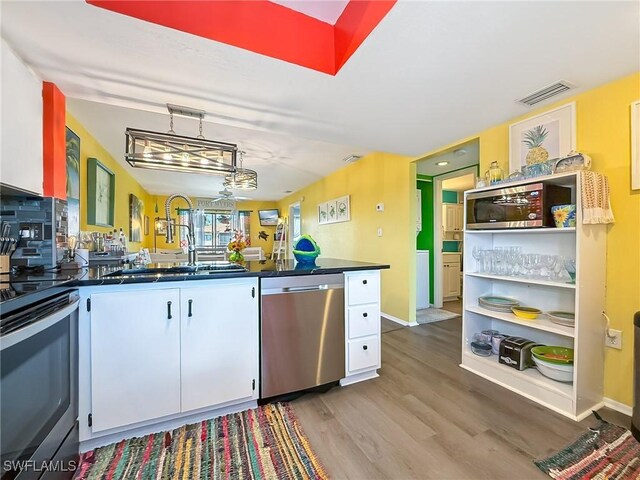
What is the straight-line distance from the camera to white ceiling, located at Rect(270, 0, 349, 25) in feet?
5.06

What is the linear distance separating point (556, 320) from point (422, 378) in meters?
1.06

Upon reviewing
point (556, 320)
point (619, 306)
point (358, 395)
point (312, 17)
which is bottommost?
point (358, 395)

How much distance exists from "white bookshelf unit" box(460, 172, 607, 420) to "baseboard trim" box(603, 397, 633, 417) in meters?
0.06

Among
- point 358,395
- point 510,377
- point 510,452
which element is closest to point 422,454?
point 510,452

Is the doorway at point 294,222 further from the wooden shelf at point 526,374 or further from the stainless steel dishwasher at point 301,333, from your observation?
the wooden shelf at point 526,374

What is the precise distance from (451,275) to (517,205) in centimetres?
335

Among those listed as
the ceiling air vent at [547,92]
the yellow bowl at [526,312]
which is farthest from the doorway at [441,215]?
the yellow bowl at [526,312]

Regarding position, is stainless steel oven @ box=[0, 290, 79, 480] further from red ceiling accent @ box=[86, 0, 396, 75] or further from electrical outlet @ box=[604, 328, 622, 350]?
electrical outlet @ box=[604, 328, 622, 350]

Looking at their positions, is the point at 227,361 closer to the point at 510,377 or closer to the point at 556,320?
the point at 510,377

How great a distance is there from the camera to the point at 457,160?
3543 mm

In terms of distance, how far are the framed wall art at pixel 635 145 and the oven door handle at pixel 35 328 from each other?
3136 mm

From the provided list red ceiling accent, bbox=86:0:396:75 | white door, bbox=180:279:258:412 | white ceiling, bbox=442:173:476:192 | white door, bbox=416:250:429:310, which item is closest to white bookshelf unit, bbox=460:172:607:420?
red ceiling accent, bbox=86:0:396:75

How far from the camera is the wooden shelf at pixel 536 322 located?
1.73 m

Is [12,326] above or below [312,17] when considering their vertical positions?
below
